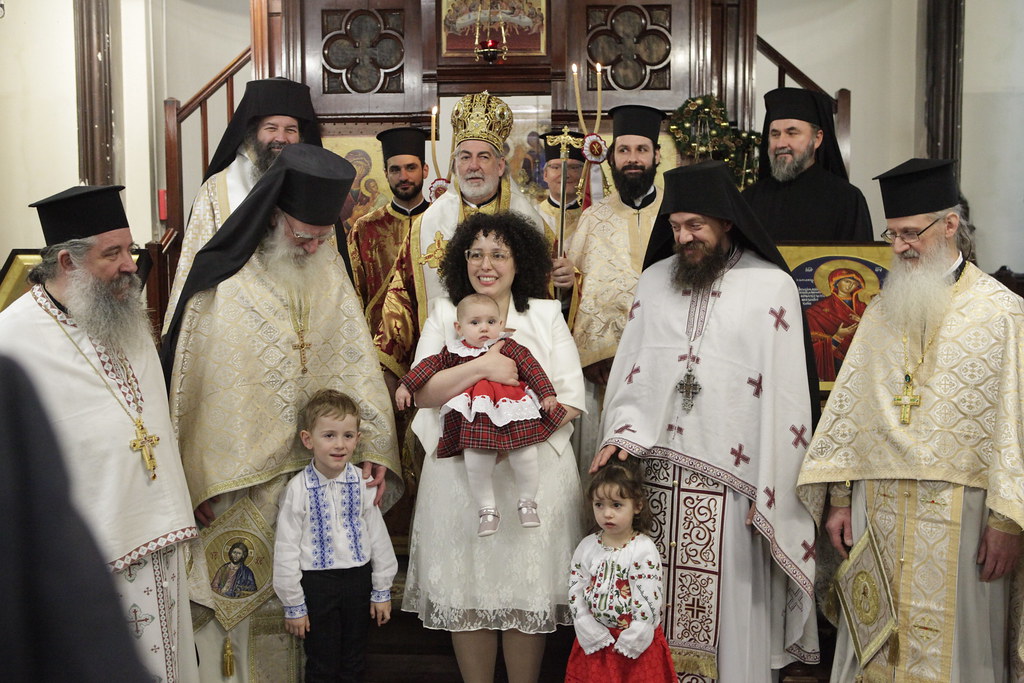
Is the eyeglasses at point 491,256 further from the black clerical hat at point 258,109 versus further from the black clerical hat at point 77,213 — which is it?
the black clerical hat at point 258,109

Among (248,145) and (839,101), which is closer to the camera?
(248,145)

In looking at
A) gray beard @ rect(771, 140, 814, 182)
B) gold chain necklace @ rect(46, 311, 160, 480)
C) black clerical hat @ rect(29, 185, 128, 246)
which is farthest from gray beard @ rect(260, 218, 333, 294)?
gray beard @ rect(771, 140, 814, 182)

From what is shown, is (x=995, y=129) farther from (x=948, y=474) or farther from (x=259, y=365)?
(x=259, y=365)

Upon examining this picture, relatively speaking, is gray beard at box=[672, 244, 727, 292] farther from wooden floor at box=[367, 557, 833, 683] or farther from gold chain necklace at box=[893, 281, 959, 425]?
wooden floor at box=[367, 557, 833, 683]

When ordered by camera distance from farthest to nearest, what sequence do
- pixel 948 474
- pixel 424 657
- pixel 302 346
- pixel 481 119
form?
pixel 481 119, pixel 424 657, pixel 302 346, pixel 948 474

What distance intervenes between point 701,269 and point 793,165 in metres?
2.22

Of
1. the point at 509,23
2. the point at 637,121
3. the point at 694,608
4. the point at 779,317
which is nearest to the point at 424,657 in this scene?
the point at 694,608

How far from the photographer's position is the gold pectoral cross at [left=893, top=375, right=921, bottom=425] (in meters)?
3.91

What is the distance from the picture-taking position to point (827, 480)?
404 centimetres

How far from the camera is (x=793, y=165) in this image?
241 inches

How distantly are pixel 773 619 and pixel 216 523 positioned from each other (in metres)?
2.36

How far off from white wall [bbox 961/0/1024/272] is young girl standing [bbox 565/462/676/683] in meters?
4.98

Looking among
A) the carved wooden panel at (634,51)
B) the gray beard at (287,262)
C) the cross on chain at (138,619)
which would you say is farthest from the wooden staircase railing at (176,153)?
the cross on chain at (138,619)

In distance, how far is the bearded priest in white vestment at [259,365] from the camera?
14.0 ft
